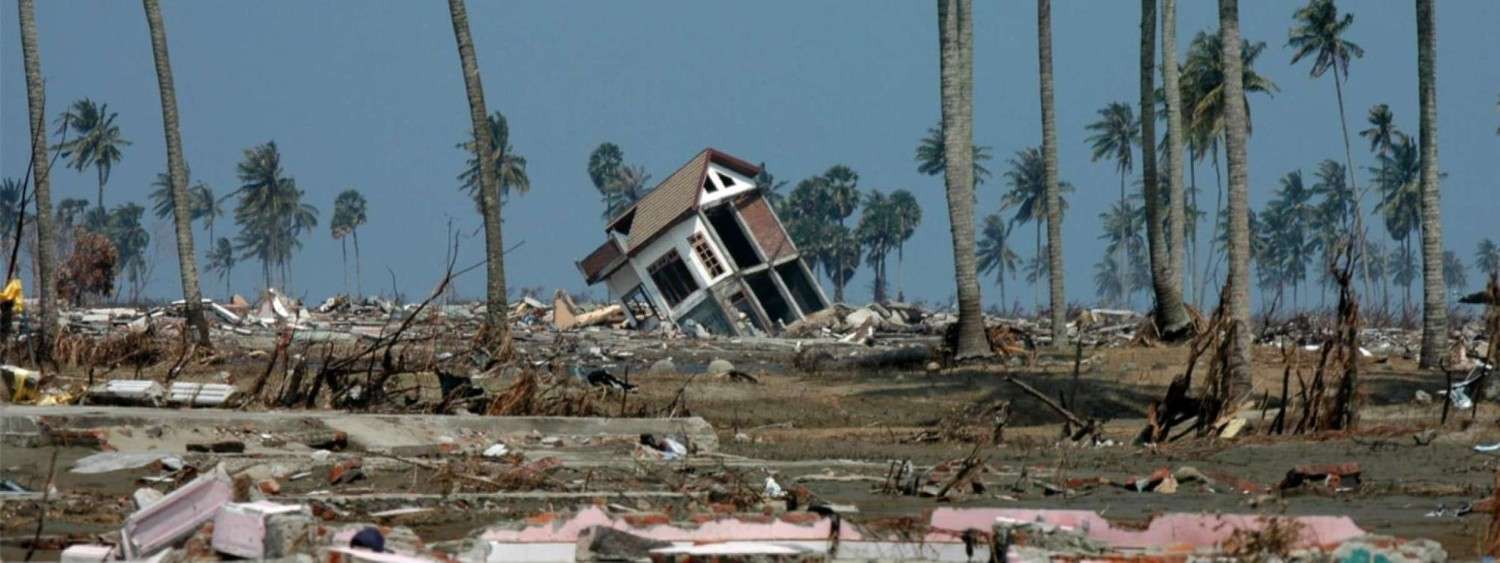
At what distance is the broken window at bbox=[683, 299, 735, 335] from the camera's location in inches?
2453

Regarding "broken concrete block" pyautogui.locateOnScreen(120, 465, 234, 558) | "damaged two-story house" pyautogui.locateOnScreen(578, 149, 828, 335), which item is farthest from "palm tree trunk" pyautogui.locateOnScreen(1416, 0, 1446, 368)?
"damaged two-story house" pyautogui.locateOnScreen(578, 149, 828, 335)

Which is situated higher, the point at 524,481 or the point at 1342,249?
the point at 1342,249

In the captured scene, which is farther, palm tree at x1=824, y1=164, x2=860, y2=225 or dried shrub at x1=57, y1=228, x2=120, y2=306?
palm tree at x1=824, y1=164, x2=860, y2=225

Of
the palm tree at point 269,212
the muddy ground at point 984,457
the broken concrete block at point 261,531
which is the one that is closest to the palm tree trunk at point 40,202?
the muddy ground at point 984,457

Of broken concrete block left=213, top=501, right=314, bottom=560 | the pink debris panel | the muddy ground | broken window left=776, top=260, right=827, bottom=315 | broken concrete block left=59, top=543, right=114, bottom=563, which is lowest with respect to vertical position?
the muddy ground

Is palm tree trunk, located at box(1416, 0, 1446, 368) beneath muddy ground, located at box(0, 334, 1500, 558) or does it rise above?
above

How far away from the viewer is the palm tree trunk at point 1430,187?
3219 centimetres

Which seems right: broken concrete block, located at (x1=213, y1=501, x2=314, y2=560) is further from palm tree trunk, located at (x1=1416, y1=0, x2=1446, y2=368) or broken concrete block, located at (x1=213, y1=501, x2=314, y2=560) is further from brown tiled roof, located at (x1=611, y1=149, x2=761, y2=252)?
brown tiled roof, located at (x1=611, y1=149, x2=761, y2=252)

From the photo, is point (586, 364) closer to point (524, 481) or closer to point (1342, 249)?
point (1342, 249)

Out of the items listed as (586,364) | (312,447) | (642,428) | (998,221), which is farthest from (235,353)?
(998,221)

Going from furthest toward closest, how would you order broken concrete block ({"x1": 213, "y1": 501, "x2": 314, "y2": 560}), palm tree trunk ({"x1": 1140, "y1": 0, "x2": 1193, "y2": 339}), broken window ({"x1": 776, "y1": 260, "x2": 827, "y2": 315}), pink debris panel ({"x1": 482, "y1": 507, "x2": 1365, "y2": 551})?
broken window ({"x1": 776, "y1": 260, "x2": 827, "y2": 315}), palm tree trunk ({"x1": 1140, "y1": 0, "x2": 1193, "y2": 339}), pink debris panel ({"x1": 482, "y1": 507, "x2": 1365, "y2": 551}), broken concrete block ({"x1": 213, "y1": 501, "x2": 314, "y2": 560})

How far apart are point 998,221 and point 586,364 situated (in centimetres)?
13439

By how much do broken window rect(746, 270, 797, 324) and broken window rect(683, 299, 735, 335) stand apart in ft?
9.77

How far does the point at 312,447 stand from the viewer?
57.7ft
